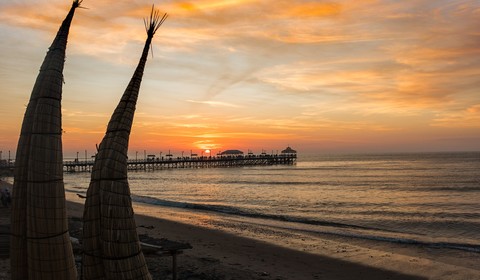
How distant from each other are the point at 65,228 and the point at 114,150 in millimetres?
1034

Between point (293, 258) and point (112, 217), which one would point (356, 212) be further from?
point (112, 217)

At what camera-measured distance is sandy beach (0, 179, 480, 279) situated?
10906 mm

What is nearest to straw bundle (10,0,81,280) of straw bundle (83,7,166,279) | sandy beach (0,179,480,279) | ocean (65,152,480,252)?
straw bundle (83,7,166,279)

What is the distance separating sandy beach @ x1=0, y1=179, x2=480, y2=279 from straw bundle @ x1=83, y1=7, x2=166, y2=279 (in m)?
4.20

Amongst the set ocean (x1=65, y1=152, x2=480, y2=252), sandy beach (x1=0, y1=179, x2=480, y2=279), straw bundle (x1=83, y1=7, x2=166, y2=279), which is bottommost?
ocean (x1=65, y1=152, x2=480, y2=252)

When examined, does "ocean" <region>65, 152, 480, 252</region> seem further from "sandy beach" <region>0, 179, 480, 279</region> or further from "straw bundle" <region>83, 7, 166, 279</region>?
"straw bundle" <region>83, 7, 166, 279</region>

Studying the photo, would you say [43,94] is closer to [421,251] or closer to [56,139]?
[56,139]

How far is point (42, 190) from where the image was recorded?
14.9 ft

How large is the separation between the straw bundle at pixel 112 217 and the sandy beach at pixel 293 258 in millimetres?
4201

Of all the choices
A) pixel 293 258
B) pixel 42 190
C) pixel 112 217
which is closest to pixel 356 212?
pixel 293 258

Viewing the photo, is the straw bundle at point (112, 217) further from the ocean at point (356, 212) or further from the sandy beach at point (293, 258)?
the ocean at point (356, 212)

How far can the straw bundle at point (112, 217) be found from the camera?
4512 mm

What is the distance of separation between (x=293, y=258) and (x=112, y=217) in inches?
402

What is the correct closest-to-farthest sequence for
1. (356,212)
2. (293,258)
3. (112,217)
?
(112,217) → (293,258) → (356,212)
